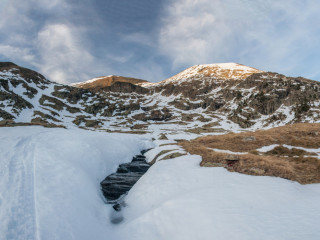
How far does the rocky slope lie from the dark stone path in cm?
4758

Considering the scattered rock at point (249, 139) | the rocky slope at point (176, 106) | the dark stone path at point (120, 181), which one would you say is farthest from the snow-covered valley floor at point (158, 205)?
the rocky slope at point (176, 106)

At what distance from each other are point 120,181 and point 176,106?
135m

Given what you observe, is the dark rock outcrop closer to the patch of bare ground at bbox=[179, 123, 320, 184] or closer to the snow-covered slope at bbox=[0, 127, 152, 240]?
the snow-covered slope at bbox=[0, 127, 152, 240]

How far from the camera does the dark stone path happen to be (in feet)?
39.6

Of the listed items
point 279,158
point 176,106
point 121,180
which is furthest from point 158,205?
point 176,106

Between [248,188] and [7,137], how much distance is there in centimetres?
2234

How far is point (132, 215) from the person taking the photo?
927 centimetres

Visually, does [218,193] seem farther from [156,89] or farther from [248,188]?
[156,89]

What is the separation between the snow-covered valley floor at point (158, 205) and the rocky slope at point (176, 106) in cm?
5458

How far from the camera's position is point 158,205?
898 cm

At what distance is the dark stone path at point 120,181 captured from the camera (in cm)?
1207

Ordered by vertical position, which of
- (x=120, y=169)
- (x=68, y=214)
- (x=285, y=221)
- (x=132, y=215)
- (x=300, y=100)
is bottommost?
(x=285, y=221)

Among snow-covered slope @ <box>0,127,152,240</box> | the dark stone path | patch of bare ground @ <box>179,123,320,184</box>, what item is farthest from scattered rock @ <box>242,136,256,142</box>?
snow-covered slope @ <box>0,127,152,240</box>

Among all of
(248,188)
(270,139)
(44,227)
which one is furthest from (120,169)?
(270,139)
